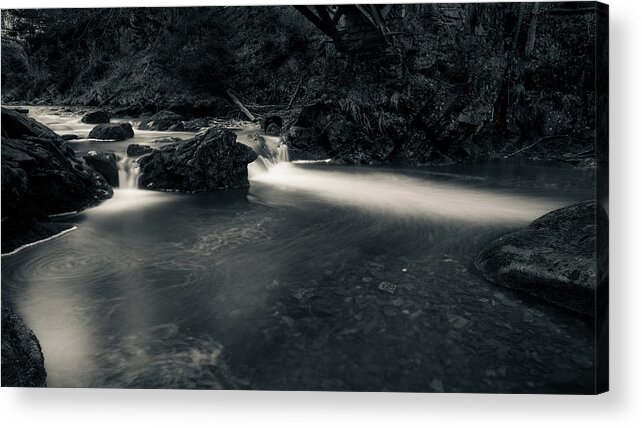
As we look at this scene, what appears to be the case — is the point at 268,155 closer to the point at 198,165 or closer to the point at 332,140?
the point at 332,140

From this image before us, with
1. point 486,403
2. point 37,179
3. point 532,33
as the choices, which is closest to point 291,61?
point 532,33

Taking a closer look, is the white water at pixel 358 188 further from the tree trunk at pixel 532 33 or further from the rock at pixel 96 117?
the tree trunk at pixel 532 33

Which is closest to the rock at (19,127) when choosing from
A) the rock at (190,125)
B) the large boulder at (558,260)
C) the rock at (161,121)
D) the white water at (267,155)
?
the rock at (161,121)

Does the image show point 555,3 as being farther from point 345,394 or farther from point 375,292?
point 345,394

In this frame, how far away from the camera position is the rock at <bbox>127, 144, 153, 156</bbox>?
402 centimetres

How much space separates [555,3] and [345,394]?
9.12 feet

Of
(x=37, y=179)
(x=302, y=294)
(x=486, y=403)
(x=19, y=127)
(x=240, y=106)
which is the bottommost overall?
(x=486, y=403)

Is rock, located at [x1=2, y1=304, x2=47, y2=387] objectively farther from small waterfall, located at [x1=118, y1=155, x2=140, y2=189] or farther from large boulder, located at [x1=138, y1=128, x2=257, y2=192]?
large boulder, located at [x1=138, y1=128, x2=257, y2=192]

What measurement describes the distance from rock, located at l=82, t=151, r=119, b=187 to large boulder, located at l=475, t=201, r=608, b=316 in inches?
117

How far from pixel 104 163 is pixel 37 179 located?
1.60 ft

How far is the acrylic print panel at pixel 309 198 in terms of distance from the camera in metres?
2.70

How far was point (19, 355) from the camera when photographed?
9.21 ft

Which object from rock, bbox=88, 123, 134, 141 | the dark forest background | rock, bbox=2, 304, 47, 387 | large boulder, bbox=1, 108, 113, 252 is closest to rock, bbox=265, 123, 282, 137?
the dark forest background

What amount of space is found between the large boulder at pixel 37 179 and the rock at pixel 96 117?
24 centimetres
